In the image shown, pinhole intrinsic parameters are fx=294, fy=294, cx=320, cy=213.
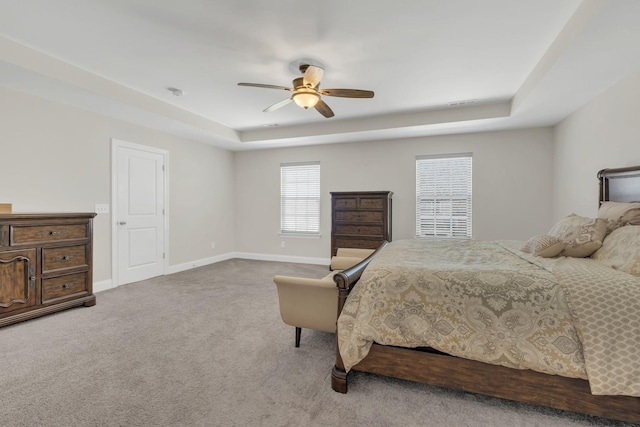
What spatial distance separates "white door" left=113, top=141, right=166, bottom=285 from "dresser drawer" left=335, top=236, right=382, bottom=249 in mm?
3168

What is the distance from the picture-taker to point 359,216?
16.9 feet

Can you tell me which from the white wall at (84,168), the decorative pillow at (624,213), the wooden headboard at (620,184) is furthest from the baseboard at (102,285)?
the wooden headboard at (620,184)

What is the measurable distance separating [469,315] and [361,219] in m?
3.46

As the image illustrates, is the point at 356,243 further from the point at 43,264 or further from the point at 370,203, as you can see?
the point at 43,264

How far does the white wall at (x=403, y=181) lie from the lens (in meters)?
4.87

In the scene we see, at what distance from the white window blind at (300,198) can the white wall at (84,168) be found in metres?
1.57

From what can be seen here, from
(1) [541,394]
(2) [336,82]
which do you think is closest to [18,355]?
(1) [541,394]

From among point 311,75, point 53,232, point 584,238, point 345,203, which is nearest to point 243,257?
point 345,203

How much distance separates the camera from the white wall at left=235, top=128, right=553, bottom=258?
192 inches

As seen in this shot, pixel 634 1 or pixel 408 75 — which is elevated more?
pixel 408 75

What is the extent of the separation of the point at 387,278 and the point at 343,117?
3764 millimetres

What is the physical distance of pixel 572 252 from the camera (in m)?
2.30

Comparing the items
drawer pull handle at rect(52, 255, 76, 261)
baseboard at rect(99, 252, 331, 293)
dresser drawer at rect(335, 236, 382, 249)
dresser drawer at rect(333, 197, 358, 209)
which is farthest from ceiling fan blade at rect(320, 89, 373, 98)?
baseboard at rect(99, 252, 331, 293)

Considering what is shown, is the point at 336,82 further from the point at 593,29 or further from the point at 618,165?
the point at 618,165
